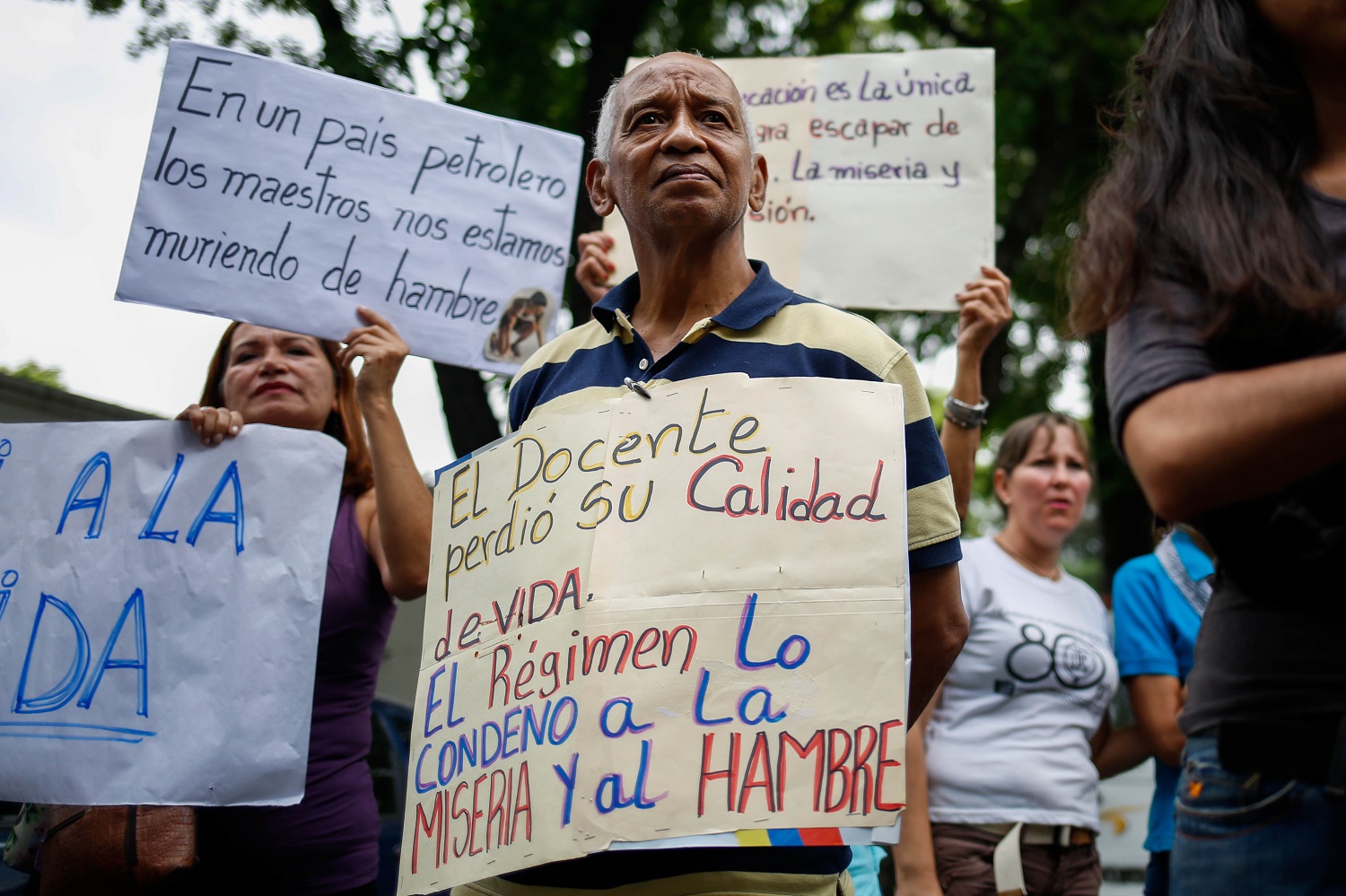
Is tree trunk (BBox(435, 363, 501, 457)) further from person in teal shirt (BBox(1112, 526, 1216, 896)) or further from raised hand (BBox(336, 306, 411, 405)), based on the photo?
person in teal shirt (BBox(1112, 526, 1216, 896))

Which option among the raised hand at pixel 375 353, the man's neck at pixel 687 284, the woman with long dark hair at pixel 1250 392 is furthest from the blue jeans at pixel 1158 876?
the raised hand at pixel 375 353

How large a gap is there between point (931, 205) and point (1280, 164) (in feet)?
6.96

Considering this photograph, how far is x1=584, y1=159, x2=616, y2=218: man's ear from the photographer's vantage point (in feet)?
7.15

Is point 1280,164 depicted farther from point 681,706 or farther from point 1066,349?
point 1066,349

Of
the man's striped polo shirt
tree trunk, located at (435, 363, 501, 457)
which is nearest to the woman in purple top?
the man's striped polo shirt

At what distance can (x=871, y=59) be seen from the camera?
361 centimetres

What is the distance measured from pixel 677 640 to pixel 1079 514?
2.27 meters

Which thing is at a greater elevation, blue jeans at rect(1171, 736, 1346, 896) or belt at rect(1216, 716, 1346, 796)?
belt at rect(1216, 716, 1346, 796)

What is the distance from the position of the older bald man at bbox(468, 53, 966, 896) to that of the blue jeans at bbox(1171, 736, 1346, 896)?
471 millimetres

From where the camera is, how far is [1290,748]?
1199 millimetres

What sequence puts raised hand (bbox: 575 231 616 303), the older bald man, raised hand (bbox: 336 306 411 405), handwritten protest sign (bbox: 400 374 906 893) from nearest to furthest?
handwritten protest sign (bbox: 400 374 906 893), the older bald man, raised hand (bbox: 336 306 411 405), raised hand (bbox: 575 231 616 303)

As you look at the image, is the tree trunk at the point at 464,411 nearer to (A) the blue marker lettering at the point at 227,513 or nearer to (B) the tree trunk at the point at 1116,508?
(A) the blue marker lettering at the point at 227,513

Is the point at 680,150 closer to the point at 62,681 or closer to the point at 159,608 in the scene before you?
the point at 159,608

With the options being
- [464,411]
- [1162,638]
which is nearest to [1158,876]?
[1162,638]
